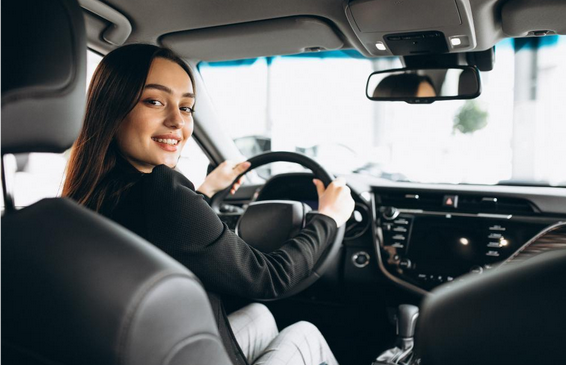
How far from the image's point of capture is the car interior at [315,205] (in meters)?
0.77

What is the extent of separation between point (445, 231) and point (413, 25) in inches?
41.1

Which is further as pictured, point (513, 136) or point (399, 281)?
point (513, 136)

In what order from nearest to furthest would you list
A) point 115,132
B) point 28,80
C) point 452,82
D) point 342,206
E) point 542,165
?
1. point 28,80
2. point 115,132
3. point 342,206
4. point 452,82
5. point 542,165

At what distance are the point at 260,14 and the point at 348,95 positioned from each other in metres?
5.12

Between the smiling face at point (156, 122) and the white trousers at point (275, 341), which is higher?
the smiling face at point (156, 122)

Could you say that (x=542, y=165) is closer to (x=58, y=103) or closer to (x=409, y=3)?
(x=409, y=3)

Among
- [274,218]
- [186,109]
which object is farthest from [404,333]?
[186,109]

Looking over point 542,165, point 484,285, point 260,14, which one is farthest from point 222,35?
point 542,165

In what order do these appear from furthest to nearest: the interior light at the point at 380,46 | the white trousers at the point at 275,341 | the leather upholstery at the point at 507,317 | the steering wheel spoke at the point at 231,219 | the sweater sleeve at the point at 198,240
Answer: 1. the steering wheel spoke at the point at 231,219
2. the interior light at the point at 380,46
3. the white trousers at the point at 275,341
4. the sweater sleeve at the point at 198,240
5. the leather upholstery at the point at 507,317

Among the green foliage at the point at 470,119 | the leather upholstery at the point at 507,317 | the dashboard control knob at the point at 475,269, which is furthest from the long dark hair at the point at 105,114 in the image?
the green foliage at the point at 470,119

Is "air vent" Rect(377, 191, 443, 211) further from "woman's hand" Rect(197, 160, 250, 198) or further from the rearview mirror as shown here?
"woman's hand" Rect(197, 160, 250, 198)

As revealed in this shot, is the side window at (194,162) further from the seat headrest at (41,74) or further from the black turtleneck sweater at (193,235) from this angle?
the seat headrest at (41,74)

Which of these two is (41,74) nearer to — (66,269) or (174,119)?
(66,269)

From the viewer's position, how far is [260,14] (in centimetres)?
227
